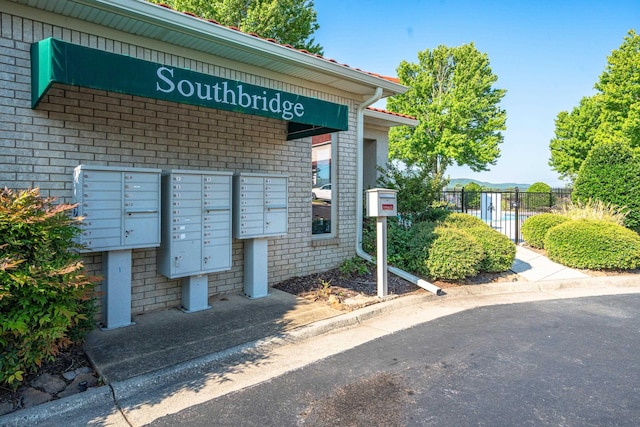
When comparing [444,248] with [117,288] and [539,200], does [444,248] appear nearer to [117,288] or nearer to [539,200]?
[117,288]

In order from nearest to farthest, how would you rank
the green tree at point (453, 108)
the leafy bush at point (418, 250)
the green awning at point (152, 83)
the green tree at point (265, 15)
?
the green awning at point (152, 83) → the leafy bush at point (418, 250) → the green tree at point (265, 15) → the green tree at point (453, 108)

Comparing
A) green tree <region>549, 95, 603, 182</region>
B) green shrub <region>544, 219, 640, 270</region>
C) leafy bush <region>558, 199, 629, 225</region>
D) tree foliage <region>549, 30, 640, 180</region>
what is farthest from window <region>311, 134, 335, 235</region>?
green tree <region>549, 95, 603, 182</region>

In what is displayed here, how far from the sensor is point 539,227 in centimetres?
1108

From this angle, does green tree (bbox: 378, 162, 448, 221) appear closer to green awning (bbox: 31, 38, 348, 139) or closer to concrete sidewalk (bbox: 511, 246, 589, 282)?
concrete sidewalk (bbox: 511, 246, 589, 282)

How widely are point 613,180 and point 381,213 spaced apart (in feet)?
28.9

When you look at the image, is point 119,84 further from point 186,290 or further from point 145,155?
point 186,290

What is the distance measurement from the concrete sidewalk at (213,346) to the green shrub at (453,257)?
32 cm

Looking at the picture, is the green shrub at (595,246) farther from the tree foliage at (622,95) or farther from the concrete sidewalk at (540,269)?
the tree foliage at (622,95)

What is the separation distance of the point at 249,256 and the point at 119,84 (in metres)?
3.08

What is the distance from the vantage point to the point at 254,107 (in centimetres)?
520

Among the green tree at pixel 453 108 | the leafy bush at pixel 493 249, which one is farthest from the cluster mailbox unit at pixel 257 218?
the green tree at pixel 453 108

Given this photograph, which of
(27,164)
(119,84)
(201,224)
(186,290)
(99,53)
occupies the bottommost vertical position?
(186,290)

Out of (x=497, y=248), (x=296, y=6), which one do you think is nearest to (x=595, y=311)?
(x=497, y=248)

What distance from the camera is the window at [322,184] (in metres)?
7.65
